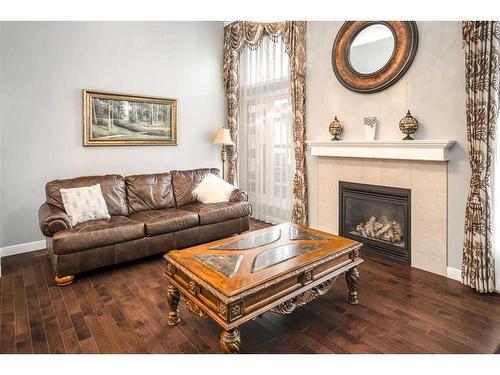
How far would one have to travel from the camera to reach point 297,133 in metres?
4.19

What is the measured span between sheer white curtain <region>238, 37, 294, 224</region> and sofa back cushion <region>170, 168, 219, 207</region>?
42.0 inches

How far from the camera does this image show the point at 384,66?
10.5ft

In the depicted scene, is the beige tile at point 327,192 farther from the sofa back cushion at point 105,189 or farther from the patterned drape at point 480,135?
the sofa back cushion at point 105,189

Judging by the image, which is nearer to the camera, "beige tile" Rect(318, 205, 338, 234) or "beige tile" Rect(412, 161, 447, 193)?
"beige tile" Rect(412, 161, 447, 193)

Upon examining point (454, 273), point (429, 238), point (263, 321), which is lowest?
point (263, 321)

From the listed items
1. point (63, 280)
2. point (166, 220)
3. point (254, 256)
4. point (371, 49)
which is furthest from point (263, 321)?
point (371, 49)

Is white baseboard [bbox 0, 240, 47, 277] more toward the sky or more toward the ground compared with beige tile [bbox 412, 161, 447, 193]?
more toward the ground

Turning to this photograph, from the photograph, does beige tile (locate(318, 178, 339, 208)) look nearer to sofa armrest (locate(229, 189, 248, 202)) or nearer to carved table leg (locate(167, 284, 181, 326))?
sofa armrest (locate(229, 189, 248, 202))

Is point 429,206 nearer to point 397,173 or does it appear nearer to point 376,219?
point 397,173

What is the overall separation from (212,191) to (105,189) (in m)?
1.32

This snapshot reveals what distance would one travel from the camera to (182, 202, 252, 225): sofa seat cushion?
373 cm

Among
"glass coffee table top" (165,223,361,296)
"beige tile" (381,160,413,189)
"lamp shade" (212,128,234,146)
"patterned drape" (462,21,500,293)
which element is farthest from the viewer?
"lamp shade" (212,128,234,146)

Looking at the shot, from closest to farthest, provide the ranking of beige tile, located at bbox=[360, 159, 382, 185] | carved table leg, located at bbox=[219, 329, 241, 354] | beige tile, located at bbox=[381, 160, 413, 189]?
1. carved table leg, located at bbox=[219, 329, 241, 354]
2. beige tile, located at bbox=[381, 160, 413, 189]
3. beige tile, located at bbox=[360, 159, 382, 185]

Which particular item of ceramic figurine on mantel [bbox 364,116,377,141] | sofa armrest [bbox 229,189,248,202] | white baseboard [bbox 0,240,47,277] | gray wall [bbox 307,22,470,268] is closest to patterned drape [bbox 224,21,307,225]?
gray wall [bbox 307,22,470,268]
